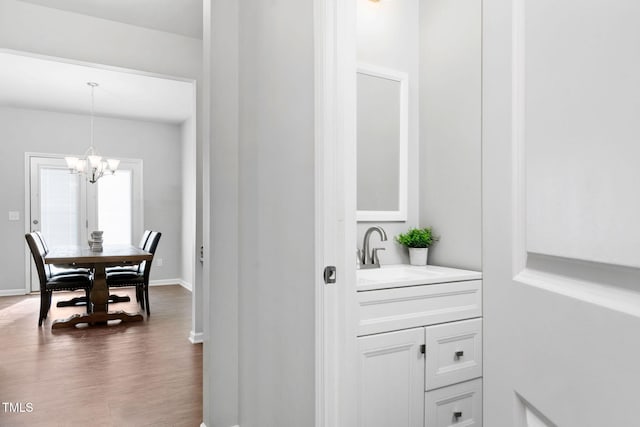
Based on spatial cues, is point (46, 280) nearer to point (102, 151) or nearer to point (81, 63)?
point (81, 63)

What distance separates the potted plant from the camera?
2352 mm

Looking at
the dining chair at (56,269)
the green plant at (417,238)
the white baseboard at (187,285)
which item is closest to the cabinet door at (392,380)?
the green plant at (417,238)

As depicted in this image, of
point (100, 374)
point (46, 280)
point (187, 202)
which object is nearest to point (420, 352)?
point (100, 374)

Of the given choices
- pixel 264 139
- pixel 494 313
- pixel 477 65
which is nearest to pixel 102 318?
pixel 264 139

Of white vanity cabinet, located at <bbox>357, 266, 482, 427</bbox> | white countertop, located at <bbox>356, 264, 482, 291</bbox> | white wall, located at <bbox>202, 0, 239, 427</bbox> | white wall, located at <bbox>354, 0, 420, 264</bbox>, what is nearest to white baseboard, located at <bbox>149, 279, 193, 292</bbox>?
white wall, located at <bbox>202, 0, 239, 427</bbox>

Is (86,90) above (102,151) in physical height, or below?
above

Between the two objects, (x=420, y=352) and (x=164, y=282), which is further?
(x=164, y=282)

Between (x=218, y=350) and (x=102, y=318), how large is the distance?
116 inches

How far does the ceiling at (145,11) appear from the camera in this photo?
317 cm

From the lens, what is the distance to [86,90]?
5.12m

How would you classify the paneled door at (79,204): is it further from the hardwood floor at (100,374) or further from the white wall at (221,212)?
the white wall at (221,212)

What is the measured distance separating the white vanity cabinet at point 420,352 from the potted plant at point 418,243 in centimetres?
35

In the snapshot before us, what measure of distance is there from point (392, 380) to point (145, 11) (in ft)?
11.1

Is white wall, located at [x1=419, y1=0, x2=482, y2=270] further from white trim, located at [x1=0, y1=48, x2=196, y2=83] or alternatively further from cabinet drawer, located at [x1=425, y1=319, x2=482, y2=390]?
white trim, located at [x1=0, y1=48, x2=196, y2=83]
